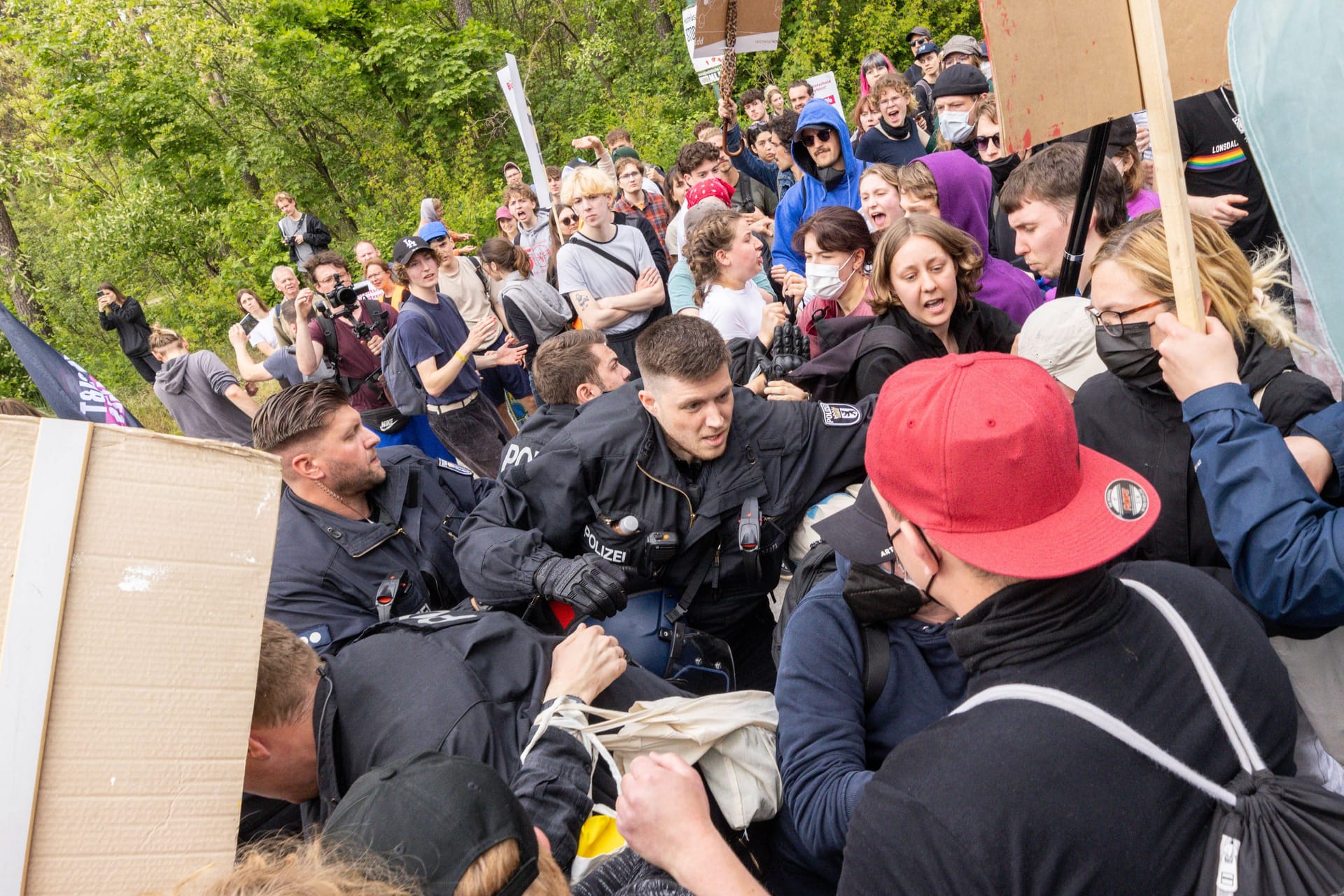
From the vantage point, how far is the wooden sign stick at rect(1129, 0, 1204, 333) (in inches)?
54.4

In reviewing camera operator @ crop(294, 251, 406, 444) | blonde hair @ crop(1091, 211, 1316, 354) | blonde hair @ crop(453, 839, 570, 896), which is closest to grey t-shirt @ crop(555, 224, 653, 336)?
camera operator @ crop(294, 251, 406, 444)

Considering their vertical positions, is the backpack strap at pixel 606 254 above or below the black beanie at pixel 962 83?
below

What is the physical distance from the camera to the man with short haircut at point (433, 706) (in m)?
1.88

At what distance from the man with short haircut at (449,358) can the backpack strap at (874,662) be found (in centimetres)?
438

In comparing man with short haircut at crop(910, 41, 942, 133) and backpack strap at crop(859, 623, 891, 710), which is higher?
man with short haircut at crop(910, 41, 942, 133)

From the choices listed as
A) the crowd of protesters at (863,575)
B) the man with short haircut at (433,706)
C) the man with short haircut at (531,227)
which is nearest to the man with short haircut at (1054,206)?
the crowd of protesters at (863,575)

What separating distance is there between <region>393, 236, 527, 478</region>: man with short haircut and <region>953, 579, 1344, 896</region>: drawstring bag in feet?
16.4

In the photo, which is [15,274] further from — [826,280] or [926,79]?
[826,280]

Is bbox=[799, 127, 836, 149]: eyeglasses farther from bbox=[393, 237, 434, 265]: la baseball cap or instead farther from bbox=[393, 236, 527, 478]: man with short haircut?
bbox=[393, 237, 434, 265]: la baseball cap

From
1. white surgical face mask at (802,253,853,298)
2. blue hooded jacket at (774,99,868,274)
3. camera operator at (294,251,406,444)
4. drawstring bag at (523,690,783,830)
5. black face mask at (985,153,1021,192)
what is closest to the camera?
drawstring bag at (523,690,783,830)

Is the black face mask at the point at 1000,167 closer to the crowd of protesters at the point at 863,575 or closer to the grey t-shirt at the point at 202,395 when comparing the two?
the crowd of protesters at the point at 863,575

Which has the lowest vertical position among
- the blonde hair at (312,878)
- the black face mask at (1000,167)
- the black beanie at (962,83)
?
the blonde hair at (312,878)

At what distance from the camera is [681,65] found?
18.7 metres

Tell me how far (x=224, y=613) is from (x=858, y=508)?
1136 millimetres
